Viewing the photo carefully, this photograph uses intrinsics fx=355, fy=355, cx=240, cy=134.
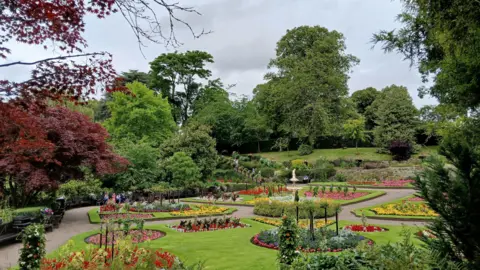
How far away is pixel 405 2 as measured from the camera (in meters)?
8.66

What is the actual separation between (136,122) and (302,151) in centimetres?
2015

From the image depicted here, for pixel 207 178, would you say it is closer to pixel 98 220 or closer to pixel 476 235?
pixel 98 220

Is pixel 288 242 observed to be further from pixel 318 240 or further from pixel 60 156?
pixel 60 156

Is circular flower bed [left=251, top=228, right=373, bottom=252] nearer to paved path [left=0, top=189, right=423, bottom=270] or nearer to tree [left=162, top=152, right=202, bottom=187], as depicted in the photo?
paved path [left=0, top=189, right=423, bottom=270]

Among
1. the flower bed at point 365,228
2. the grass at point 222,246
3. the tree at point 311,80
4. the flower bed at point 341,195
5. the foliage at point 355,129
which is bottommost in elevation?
the grass at point 222,246

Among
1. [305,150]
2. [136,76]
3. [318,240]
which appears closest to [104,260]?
[318,240]

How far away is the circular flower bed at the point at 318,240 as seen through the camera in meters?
9.57

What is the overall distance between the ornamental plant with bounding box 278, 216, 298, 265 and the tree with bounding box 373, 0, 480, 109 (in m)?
5.20

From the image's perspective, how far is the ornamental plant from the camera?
686 centimetres

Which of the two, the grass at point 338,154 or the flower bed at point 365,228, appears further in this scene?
the grass at point 338,154

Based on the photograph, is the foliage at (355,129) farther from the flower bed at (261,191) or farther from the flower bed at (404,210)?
the flower bed at (404,210)

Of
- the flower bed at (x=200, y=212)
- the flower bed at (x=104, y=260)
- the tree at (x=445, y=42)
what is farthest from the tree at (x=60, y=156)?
the tree at (x=445, y=42)

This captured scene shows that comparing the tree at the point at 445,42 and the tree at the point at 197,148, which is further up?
the tree at the point at 445,42

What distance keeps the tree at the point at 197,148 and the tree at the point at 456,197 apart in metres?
25.5
